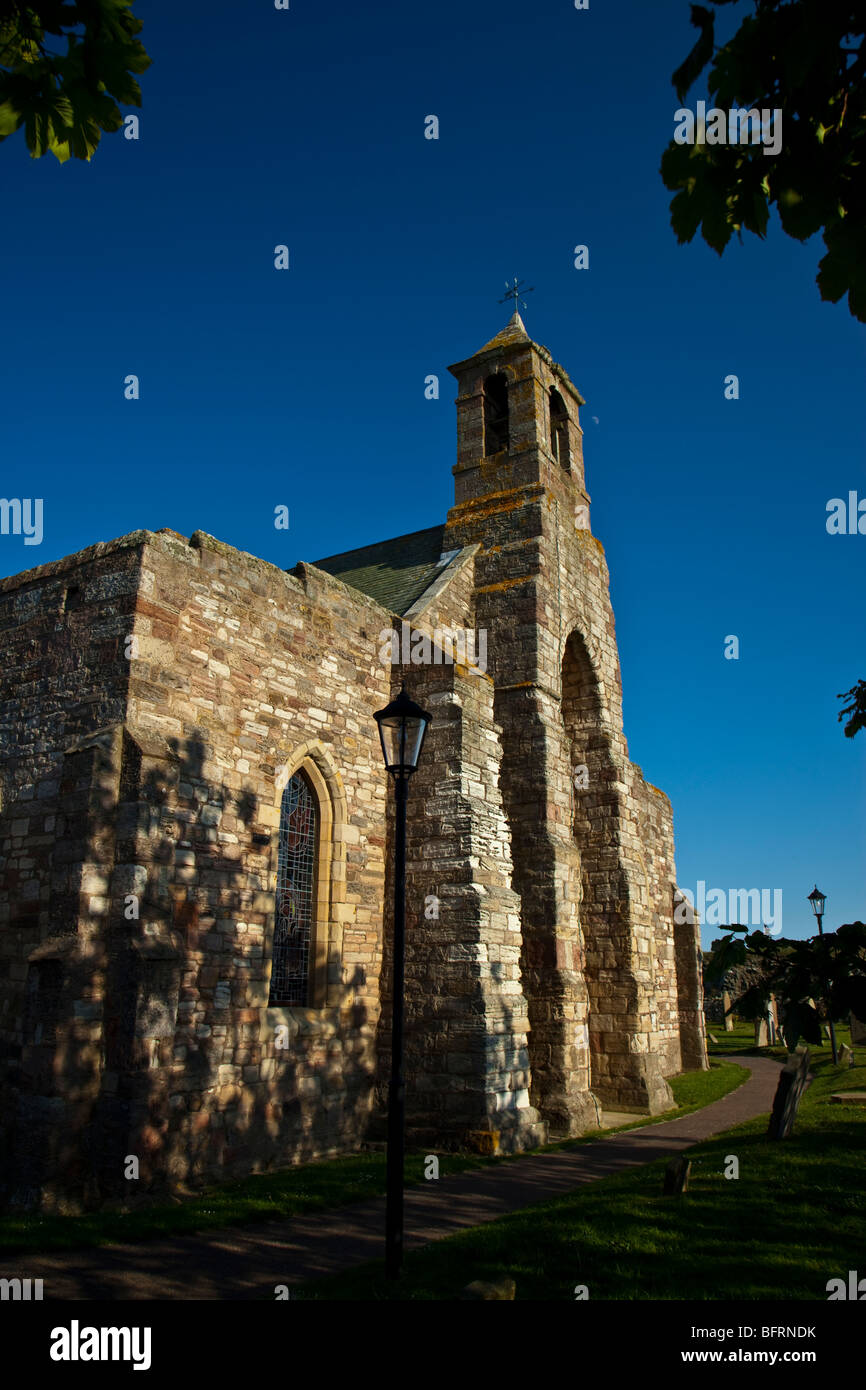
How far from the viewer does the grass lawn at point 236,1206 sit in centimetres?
680

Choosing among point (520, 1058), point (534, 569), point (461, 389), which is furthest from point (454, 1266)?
point (461, 389)

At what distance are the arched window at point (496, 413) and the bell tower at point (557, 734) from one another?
0.12 feet

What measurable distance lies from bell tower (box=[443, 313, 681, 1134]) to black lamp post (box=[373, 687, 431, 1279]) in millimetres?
6347

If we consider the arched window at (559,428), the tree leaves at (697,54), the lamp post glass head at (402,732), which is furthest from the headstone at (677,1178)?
the arched window at (559,428)

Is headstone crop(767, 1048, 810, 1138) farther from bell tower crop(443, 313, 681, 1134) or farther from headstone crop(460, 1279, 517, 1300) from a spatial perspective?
headstone crop(460, 1279, 517, 1300)

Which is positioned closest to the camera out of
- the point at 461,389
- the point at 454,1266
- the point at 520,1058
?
the point at 454,1266

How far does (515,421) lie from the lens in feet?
56.0

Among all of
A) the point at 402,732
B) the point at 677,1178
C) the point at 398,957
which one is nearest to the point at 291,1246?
the point at 398,957

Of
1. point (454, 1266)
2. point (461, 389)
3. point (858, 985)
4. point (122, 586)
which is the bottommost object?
point (454, 1266)

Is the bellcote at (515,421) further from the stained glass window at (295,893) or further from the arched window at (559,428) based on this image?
the stained glass window at (295,893)
